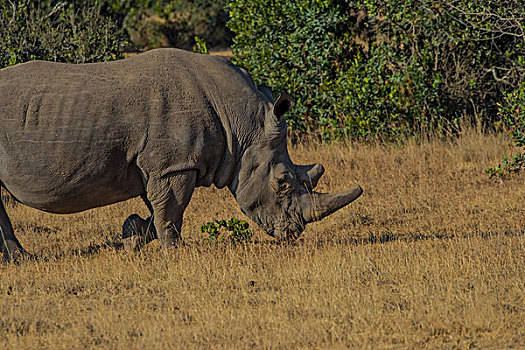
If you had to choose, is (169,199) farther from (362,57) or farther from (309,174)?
(362,57)

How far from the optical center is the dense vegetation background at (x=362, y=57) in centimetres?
1329

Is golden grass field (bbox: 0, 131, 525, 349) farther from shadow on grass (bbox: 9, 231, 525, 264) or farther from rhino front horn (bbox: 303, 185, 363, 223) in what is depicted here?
rhino front horn (bbox: 303, 185, 363, 223)

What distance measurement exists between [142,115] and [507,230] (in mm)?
4379

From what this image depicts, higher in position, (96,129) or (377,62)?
(96,129)

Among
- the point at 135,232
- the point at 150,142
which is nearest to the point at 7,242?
the point at 135,232

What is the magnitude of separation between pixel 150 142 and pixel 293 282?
1923 millimetres

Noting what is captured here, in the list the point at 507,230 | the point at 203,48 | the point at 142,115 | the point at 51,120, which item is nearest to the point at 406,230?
the point at 507,230

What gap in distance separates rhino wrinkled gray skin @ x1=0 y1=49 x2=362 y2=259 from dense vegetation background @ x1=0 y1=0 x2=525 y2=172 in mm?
5379

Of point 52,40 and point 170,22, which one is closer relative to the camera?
point 52,40

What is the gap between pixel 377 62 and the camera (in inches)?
531

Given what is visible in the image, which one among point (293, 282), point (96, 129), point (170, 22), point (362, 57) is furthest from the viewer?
point (170, 22)

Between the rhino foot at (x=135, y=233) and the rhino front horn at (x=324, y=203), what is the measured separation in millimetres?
1692

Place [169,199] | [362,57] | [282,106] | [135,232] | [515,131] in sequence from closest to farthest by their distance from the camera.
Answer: [169,199] < [282,106] < [135,232] < [515,131] < [362,57]

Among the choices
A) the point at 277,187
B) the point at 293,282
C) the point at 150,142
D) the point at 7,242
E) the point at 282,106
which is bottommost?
the point at 7,242
